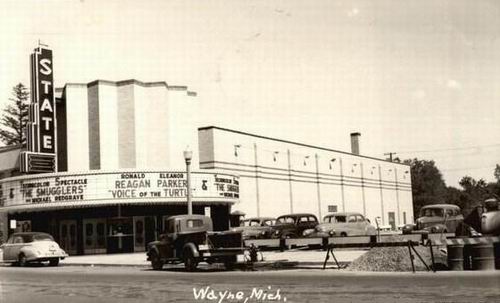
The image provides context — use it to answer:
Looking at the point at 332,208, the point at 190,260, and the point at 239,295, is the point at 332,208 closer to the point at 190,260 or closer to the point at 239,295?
the point at 190,260

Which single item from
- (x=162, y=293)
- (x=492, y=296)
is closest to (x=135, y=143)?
(x=162, y=293)

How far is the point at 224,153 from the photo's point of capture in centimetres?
4300

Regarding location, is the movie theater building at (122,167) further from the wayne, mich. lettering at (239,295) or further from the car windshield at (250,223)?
the wayne, mich. lettering at (239,295)

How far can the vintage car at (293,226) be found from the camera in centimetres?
3322

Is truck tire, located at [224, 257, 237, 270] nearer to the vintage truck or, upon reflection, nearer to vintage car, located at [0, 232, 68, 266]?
the vintage truck

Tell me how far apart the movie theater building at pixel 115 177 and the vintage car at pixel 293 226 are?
4838 mm

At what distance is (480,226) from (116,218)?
22.3 metres

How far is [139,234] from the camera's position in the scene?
36.2 meters

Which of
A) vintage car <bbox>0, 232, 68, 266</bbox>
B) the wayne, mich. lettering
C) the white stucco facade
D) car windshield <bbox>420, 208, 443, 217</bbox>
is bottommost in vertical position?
the wayne, mich. lettering

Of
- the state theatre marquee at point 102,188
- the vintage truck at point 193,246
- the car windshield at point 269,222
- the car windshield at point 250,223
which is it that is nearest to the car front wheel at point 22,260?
the vintage truck at point 193,246

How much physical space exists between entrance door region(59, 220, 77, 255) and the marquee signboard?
11.1 feet

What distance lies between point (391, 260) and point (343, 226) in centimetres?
1272

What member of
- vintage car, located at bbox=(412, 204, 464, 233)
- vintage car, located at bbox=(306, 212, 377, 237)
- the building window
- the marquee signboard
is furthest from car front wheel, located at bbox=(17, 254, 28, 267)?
the building window

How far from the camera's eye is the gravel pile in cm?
1883
